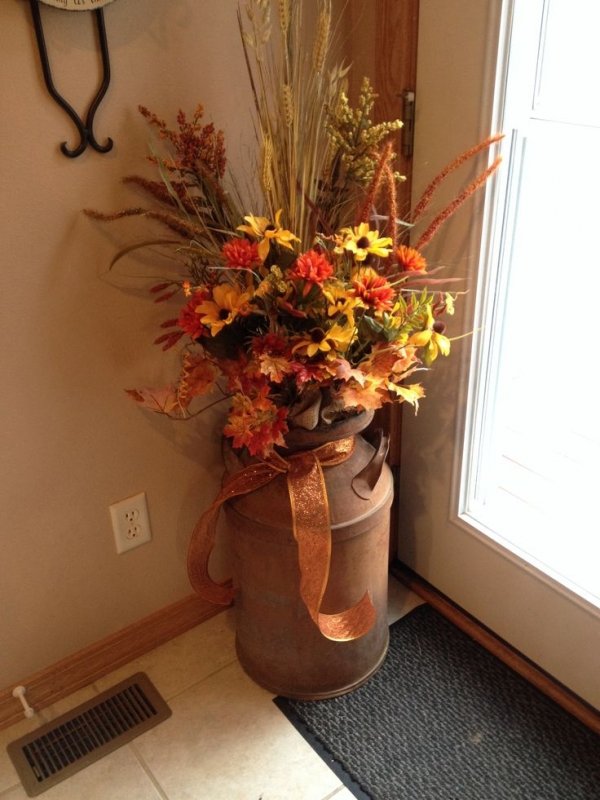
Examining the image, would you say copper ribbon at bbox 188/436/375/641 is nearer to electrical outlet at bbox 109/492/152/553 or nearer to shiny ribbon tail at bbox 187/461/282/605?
shiny ribbon tail at bbox 187/461/282/605

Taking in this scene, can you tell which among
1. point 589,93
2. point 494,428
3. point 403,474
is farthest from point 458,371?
point 589,93

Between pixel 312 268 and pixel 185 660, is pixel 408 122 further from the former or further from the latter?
pixel 185 660

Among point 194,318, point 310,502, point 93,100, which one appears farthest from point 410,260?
point 93,100

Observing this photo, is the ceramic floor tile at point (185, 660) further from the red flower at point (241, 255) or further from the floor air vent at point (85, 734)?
the red flower at point (241, 255)

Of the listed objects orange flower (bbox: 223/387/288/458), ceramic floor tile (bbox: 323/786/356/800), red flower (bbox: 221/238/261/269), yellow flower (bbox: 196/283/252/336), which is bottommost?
ceramic floor tile (bbox: 323/786/356/800)

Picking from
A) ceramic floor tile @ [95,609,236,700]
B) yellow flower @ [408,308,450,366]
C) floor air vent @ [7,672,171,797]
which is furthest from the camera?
ceramic floor tile @ [95,609,236,700]

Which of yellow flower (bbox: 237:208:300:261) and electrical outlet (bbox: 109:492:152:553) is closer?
yellow flower (bbox: 237:208:300:261)

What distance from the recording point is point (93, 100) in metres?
1.22

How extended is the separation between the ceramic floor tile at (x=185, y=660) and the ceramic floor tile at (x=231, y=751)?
0.04 m

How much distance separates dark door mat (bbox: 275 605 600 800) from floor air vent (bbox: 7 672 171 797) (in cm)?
28

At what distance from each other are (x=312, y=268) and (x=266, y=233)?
8cm

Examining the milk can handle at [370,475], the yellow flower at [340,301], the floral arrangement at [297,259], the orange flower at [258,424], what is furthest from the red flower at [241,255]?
the milk can handle at [370,475]

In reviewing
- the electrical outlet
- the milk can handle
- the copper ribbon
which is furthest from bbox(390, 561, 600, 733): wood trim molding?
the electrical outlet

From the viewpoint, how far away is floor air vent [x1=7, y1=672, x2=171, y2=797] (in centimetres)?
144
